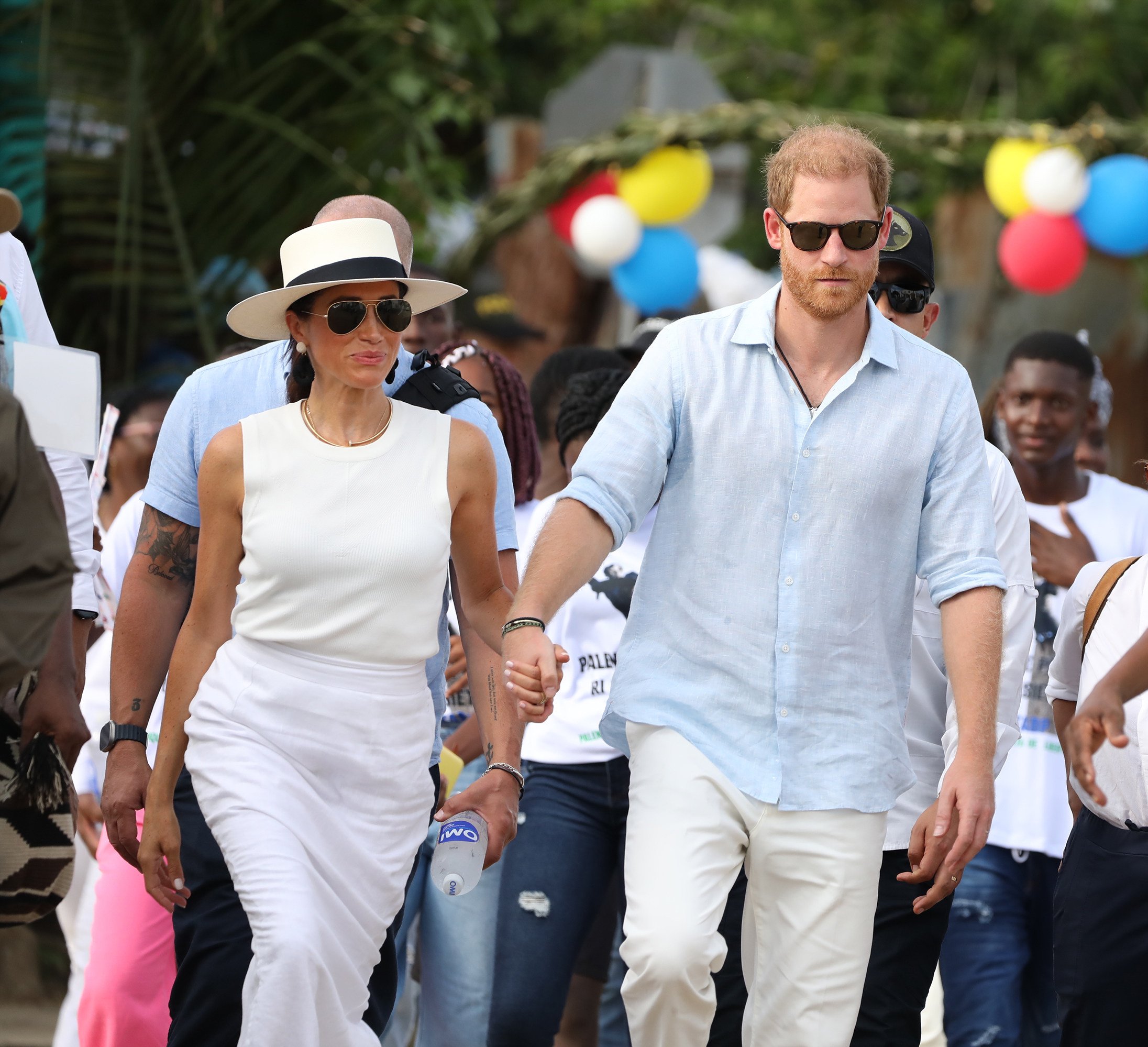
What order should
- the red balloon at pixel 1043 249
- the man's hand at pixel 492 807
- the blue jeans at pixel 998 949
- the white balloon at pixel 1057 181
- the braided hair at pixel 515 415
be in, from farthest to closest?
the red balloon at pixel 1043 249 → the white balloon at pixel 1057 181 → the braided hair at pixel 515 415 → the blue jeans at pixel 998 949 → the man's hand at pixel 492 807

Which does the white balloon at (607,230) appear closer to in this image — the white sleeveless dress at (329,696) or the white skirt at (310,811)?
the white sleeveless dress at (329,696)

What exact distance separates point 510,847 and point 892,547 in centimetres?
175

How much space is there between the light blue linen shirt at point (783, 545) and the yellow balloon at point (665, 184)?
6711 mm

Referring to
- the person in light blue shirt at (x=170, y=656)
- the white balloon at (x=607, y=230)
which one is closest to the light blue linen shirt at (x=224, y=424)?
the person in light blue shirt at (x=170, y=656)

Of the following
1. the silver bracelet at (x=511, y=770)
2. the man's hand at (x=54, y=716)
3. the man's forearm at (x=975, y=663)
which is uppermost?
the man's forearm at (x=975, y=663)

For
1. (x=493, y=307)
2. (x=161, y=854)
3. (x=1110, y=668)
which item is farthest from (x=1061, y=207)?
(x=161, y=854)

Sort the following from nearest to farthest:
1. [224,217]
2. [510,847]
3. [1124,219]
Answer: [510,847] → [224,217] → [1124,219]

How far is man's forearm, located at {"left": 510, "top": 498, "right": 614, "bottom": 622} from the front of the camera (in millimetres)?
3605

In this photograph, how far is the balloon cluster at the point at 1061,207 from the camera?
9734mm

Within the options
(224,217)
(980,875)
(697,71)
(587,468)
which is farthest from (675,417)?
(697,71)

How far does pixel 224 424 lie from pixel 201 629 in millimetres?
549

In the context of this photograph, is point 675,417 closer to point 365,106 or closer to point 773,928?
point 773,928

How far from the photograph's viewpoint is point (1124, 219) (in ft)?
31.9

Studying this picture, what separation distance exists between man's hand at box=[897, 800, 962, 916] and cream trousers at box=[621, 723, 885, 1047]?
5.4 inches
